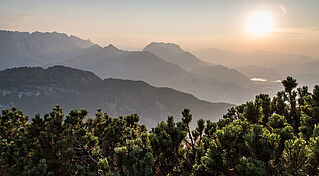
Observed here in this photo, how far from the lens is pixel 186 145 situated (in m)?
6.42

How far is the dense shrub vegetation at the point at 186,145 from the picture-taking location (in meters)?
3.15

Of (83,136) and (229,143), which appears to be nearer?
(229,143)

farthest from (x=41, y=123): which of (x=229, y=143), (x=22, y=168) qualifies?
(x=229, y=143)

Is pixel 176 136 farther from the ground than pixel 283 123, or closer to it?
closer to it

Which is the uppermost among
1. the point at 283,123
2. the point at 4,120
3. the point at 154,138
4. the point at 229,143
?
the point at 283,123

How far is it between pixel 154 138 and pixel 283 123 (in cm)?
324

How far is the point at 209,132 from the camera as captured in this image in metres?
6.79

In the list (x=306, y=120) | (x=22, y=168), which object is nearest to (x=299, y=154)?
(x=306, y=120)

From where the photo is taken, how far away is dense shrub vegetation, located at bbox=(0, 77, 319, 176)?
3148mm

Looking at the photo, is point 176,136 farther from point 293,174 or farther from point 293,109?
point 293,109

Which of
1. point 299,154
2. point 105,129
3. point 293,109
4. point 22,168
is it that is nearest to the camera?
point 299,154

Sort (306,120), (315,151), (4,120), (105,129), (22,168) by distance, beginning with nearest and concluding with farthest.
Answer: (315,151) < (306,120) < (22,168) < (105,129) < (4,120)

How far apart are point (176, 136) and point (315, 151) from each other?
3.21 meters

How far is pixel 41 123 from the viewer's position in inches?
340
